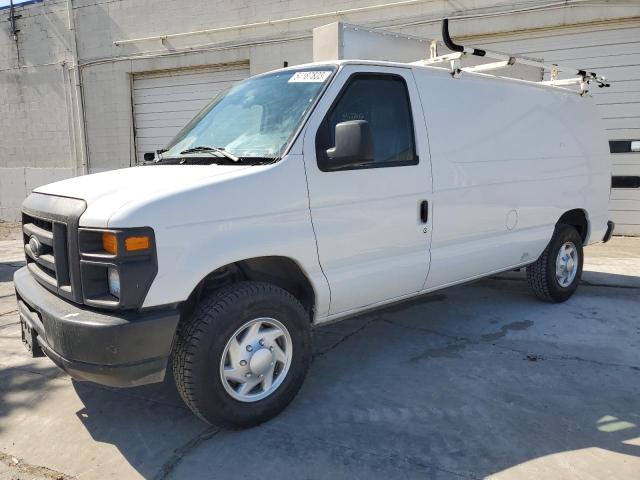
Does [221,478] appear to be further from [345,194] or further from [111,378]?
[345,194]

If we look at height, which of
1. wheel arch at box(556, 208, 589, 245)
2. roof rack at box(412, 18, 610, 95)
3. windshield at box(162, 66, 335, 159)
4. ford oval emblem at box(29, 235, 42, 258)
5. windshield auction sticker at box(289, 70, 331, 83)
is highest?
roof rack at box(412, 18, 610, 95)

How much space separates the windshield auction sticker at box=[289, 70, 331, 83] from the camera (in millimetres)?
3572

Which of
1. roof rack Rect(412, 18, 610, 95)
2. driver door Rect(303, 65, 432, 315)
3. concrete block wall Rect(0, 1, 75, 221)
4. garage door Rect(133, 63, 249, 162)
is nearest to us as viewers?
driver door Rect(303, 65, 432, 315)

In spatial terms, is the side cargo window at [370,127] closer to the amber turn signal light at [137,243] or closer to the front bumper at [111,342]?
the amber turn signal light at [137,243]

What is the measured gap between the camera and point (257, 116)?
12.1 feet

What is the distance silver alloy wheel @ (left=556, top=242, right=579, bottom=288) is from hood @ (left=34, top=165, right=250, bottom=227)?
3.90 meters

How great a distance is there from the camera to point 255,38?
1084cm

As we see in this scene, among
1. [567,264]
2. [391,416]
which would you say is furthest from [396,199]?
[567,264]

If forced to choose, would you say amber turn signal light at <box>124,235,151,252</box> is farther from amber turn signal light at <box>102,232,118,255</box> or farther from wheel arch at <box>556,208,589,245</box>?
wheel arch at <box>556,208,589,245</box>

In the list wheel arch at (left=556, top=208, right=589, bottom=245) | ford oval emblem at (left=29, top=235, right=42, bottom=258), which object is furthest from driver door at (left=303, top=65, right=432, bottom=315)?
wheel arch at (left=556, top=208, right=589, bottom=245)

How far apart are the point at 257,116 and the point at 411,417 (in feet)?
7.26

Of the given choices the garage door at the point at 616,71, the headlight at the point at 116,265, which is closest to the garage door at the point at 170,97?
the garage door at the point at 616,71

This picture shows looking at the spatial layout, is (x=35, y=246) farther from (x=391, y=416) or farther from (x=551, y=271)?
(x=551, y=271)

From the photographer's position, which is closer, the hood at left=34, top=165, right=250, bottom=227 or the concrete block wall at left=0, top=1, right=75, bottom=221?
the hood at left=34, top=165, right=250, bottom=227
